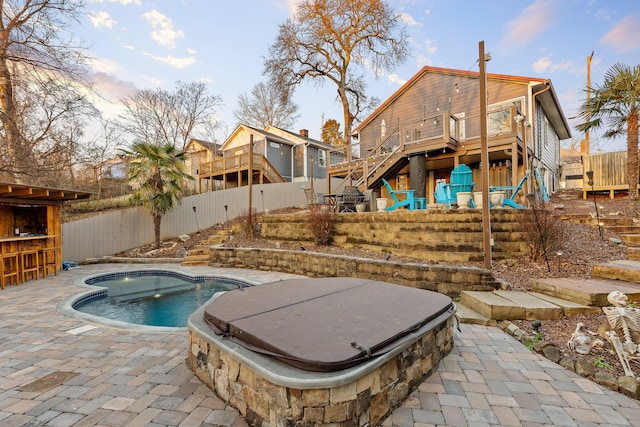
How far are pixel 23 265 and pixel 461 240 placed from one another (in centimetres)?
949

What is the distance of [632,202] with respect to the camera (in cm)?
794

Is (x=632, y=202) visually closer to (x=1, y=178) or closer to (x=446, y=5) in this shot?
(x=446, y=5)

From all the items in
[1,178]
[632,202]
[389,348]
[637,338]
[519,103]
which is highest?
[519,103]

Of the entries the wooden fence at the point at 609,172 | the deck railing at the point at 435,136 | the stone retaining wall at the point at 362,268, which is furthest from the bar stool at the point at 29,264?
the wooden fence at the point at 609,172

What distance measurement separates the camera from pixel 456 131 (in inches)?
351

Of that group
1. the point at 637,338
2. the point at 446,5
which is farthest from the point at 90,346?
the point at 446,5

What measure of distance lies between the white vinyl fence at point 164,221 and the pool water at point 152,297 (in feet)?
10.0

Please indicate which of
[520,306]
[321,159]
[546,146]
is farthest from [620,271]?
[321,159]

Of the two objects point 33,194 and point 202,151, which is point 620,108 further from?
point 202,151

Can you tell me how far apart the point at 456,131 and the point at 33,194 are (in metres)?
11.3

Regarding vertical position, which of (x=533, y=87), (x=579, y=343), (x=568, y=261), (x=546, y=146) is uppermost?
(x=533, y=87)

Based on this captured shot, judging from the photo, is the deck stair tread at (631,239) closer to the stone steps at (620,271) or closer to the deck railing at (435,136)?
the stone steps at (620,271)

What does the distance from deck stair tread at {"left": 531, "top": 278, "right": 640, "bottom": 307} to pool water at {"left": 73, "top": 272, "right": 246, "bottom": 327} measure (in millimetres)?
5242

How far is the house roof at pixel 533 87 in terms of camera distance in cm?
941
